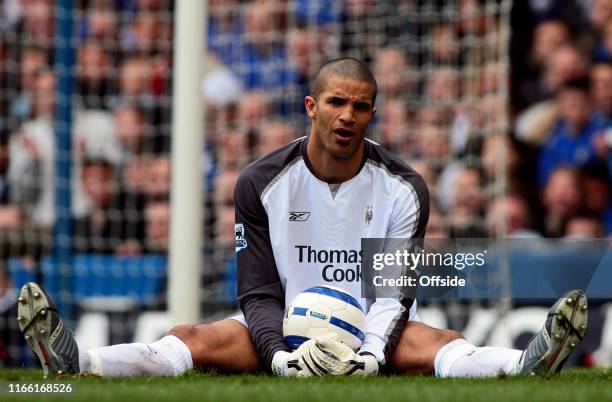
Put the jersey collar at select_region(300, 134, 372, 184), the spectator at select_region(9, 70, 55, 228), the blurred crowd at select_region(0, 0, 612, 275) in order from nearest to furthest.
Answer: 1. the jersey collar at select_region(300, 134, 372, 184)
2. the blurred crowd at select_region(0, 0, 612, 275)
3. the spectator at select_region(9, 70, 55, 228)

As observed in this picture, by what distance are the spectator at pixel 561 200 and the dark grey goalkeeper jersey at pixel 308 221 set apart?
13.6ft

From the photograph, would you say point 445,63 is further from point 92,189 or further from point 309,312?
point 309,312

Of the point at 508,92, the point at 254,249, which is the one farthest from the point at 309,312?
the point at 508,92

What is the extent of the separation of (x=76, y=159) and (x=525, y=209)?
3.99 meters

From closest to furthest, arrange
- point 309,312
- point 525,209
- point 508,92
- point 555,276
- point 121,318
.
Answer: point 309,312
point 555,276
point 121,318
point 525,209
point 508,92

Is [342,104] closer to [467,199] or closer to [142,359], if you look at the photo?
[142,359]

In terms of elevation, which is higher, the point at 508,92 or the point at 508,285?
the point at 508,92

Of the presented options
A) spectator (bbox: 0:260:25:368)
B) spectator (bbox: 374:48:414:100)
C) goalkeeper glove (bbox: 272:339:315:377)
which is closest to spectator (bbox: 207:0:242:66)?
spectator (bbox: 374:48:414:100)

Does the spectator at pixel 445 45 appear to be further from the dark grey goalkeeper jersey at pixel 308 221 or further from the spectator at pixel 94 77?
the dark grey goalkeeper jersey at pixel 308 221

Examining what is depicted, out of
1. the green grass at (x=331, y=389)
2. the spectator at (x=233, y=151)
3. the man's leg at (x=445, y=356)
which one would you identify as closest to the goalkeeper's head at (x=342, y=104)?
the man's leg at (x=445, y=356)

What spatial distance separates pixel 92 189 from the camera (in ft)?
37.8

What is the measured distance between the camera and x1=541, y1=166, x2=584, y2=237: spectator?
34.3 ft

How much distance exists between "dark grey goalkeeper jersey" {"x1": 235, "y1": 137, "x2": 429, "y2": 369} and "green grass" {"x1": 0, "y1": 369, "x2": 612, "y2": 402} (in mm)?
746

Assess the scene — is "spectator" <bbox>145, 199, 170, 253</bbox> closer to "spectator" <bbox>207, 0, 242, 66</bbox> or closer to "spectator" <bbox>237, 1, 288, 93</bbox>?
"spectator" <bbox>237, 1, 288, 93</bbox>
